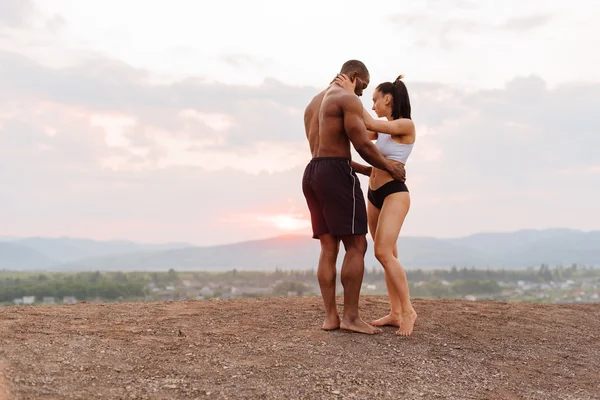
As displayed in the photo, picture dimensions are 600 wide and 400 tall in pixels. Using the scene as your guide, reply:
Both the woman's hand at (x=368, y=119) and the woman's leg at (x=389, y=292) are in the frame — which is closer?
the woman's hand at (x=368, y=119)

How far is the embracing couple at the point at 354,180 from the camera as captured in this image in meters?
7.68

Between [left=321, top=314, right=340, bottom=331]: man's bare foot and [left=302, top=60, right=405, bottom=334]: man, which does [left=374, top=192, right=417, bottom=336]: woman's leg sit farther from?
[left=321, top=314, right=340, bottom=331]: man's bare foot

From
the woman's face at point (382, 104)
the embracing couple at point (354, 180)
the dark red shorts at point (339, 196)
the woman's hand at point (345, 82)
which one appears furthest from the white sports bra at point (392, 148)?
the woman's hand at point (345, 82)

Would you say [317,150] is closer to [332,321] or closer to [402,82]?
[402,82]

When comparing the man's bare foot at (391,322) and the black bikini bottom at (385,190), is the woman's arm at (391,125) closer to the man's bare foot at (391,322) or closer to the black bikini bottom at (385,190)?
the black bikini bottom at (385,190)

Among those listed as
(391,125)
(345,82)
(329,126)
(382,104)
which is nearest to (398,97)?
(382,104)

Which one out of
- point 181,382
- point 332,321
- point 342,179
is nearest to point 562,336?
point 332,321

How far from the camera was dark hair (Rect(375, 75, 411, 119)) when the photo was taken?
8.12 meters

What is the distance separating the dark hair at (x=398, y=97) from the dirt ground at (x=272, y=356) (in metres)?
3.02

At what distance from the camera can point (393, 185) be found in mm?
8164

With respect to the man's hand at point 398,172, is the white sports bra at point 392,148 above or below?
above

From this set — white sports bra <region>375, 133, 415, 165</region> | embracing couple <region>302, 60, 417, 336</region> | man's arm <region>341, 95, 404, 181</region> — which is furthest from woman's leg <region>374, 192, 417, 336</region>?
man's arm <region>341, 95, 404, 181</region>

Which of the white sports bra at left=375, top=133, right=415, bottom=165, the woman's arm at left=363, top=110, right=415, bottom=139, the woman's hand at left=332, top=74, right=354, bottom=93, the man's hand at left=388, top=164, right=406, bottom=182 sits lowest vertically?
the man's hand at left=388, top=164, right=406, bottom=182

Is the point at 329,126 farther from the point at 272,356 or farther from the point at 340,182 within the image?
the point at 272,356
